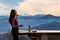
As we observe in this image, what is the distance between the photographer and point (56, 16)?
22.7ft

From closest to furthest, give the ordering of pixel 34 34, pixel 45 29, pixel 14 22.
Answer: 1. pixel 14 22
2. pixel 34 34
3. pixel 45 29

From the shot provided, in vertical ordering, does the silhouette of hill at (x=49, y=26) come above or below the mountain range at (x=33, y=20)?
below

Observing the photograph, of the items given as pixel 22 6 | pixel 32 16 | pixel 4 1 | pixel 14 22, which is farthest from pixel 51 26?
pixel 14 22

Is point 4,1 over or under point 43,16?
over

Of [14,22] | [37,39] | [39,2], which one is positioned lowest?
[37,39]

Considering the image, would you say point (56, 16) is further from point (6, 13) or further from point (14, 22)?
point (14, 22)

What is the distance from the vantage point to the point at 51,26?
6.86 metres

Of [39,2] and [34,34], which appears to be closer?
[34,34]

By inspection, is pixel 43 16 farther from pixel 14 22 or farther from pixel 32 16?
pixel 14 22

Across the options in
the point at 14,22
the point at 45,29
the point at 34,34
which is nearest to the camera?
the point at 14,22

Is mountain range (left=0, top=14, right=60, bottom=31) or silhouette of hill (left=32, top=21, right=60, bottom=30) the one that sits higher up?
mountain range (left=0, top=14, right=60, bottom=31)

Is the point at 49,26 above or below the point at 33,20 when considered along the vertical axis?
below

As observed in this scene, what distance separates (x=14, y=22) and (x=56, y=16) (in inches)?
88.8

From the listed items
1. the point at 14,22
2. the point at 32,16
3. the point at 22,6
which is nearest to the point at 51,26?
the point at 32,16
